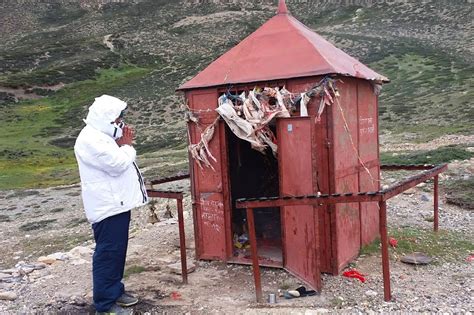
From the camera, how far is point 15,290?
6.20 metres

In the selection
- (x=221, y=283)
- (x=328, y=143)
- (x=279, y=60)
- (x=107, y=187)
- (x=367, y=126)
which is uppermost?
→ (x=279, y=60)

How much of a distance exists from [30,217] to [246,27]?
49.1 meters

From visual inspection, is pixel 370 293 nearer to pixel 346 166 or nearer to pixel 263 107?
pixel 346 166

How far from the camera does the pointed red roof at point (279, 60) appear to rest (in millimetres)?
6016

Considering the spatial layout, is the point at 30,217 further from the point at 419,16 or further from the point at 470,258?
the point at 419,16

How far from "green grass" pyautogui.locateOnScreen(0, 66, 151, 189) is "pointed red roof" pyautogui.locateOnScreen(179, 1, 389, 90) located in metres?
15.0

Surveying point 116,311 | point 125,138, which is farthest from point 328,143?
point 116,311

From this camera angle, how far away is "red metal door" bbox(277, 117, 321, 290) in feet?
18.5

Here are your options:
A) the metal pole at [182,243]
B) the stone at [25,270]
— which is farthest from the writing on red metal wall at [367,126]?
the stone at [25,270]

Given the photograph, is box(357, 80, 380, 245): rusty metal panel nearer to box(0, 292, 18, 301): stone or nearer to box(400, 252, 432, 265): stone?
box(400, 252, 432, 265): stone

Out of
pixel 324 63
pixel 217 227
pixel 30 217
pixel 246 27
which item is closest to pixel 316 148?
pixel 324 63

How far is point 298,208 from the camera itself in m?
5.91

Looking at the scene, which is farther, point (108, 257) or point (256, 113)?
point (256, 113)

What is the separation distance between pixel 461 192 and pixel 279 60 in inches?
220
